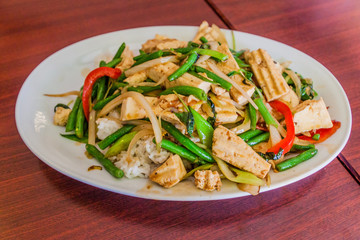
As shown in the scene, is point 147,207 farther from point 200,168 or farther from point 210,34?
point 210,34

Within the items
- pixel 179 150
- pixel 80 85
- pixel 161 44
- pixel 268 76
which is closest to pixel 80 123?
pixel 80 85

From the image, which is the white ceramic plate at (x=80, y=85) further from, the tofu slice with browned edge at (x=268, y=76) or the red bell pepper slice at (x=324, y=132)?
the tofu slice with browned edge at (x=268, y=76)

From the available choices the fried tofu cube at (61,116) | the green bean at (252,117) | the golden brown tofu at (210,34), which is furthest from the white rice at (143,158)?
the golden brown tofu at (210,34)

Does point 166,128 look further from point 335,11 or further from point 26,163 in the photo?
point 335,11

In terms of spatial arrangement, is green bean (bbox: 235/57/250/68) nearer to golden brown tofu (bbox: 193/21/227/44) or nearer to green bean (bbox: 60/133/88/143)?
golden brown tofu (bbox: 193/21/227/44)

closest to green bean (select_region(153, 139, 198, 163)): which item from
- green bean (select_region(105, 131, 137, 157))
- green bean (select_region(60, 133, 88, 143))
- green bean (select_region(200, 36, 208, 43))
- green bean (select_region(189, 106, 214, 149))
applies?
green bean (select_region(189, 106, 214, 149))
